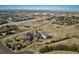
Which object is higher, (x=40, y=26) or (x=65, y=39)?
(x=40, y=26)

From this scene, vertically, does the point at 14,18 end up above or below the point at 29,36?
above

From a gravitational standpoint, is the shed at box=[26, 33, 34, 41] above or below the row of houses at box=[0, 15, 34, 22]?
below

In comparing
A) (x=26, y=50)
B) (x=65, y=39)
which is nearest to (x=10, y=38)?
(x=26, y=50)

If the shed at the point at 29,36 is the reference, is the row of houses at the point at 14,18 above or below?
above
